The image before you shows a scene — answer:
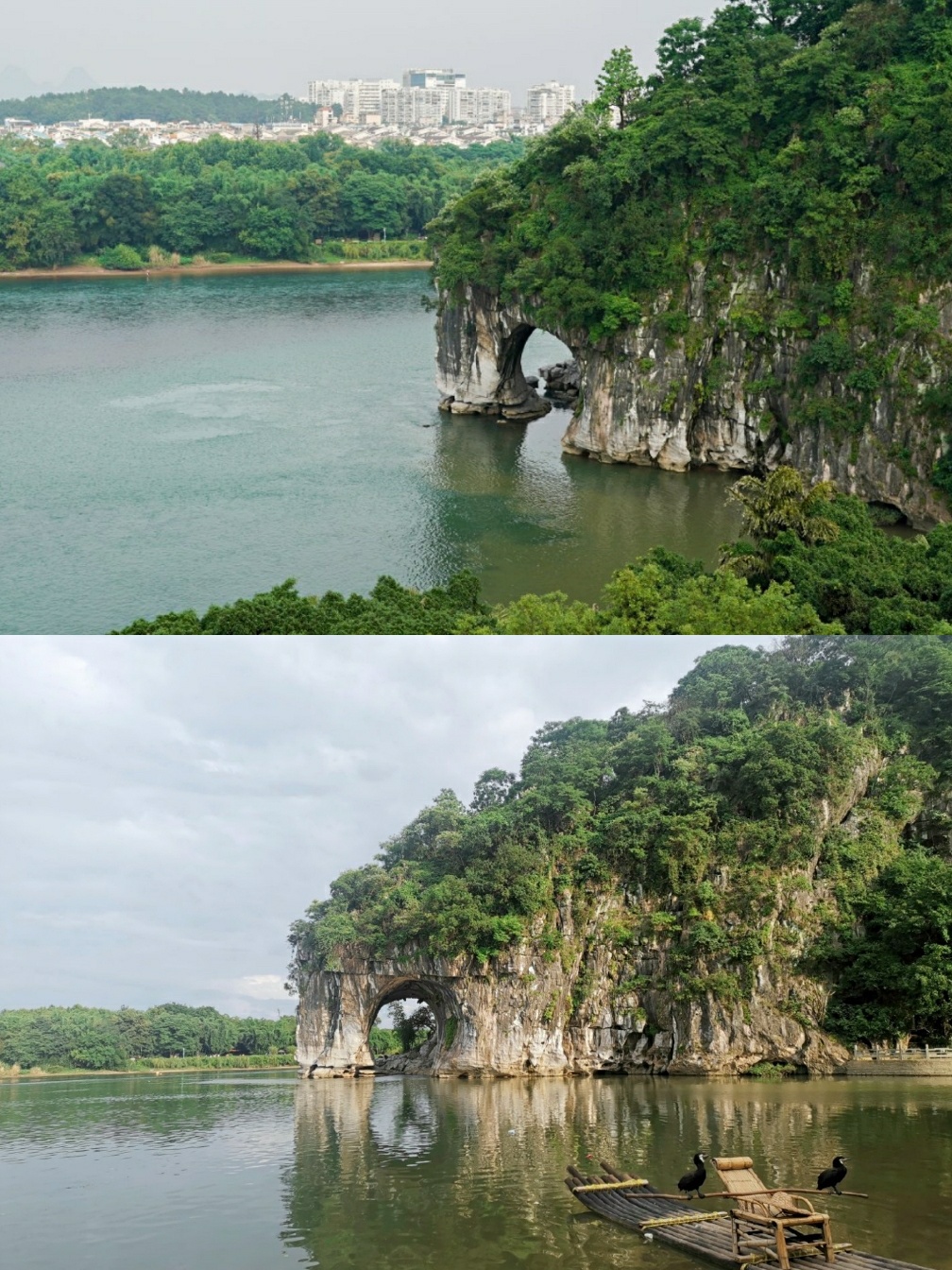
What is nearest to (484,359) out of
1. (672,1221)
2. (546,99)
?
(672,1221)

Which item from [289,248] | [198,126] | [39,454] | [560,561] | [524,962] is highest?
[198,126]

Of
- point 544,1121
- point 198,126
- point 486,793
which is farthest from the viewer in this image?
point 198,126

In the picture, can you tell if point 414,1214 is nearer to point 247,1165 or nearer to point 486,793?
point 247,1165

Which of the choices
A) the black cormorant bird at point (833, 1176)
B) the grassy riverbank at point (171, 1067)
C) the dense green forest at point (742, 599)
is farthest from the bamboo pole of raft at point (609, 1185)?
the grassy riverbank at point (171, 1067)

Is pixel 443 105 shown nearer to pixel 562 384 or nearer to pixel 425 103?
pixel 425 103

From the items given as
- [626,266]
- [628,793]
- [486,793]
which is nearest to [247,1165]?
[486,793]
